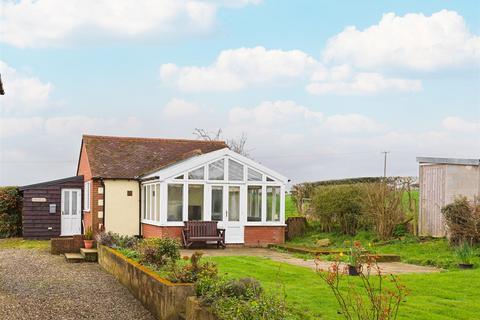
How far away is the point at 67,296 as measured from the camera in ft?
37.9

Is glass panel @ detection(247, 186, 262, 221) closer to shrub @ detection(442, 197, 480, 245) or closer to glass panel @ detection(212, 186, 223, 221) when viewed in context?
glass panel @ detection(212, 186, 223, 221)

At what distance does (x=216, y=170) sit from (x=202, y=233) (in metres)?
2.41

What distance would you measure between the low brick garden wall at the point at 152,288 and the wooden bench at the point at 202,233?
22.1 feet

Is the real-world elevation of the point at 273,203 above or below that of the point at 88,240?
above

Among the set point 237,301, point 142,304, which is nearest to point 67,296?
point 142,304

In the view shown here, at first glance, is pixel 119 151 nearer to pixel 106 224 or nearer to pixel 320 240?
pixel 106 224

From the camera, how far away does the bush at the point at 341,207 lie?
74.0 ft

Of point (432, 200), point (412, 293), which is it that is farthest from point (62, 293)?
point (432, 200)

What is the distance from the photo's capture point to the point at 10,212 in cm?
2892

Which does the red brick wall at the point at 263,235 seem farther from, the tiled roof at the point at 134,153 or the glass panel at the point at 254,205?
the tiled roof at the point at 134,153

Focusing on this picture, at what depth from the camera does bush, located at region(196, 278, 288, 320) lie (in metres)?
6.41

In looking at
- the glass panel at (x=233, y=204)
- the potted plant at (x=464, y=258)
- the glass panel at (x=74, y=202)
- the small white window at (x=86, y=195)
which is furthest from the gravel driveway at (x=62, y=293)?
the glass panel at (x=74, y=202)

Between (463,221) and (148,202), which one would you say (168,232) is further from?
(463,221)

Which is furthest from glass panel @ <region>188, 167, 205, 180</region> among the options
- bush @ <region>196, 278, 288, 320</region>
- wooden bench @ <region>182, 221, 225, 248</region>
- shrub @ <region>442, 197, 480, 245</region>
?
bush @ <region>196, 278, 288, 320</region>
